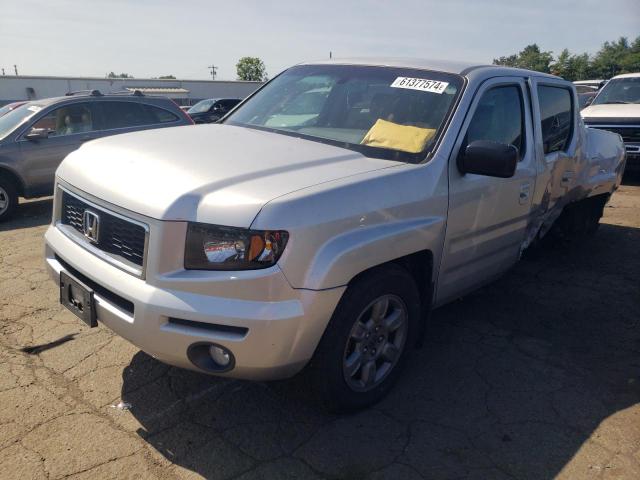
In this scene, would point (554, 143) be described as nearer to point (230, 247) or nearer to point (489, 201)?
Answer: point (489, 201)

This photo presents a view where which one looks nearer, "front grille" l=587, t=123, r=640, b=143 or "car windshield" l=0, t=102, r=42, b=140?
"car windshield" l=0, t=102, r=42, b=140

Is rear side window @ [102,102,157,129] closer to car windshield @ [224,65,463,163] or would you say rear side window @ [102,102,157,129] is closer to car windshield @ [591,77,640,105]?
car windshield @ [224,65,463,163]

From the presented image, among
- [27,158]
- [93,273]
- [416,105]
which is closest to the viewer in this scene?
[93,273]

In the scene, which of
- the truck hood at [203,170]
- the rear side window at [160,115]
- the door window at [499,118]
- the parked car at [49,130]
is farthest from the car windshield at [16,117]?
the door window at [499,118]

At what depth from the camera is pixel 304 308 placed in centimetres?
246

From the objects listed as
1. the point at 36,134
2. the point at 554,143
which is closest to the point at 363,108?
the point at 554,143

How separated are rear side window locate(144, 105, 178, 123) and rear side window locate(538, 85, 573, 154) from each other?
6.08m

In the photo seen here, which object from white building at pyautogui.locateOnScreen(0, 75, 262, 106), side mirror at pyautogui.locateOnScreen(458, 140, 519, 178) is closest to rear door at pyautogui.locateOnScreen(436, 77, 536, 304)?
side mirror at pyautogui.locateOnScreen(458, 140, 519, 178)

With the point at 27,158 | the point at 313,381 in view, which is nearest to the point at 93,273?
the point at 313,381

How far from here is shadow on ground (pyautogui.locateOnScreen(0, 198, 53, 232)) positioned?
721cm

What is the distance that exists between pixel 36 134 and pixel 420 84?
6.13m

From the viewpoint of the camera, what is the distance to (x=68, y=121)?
8.06 metres

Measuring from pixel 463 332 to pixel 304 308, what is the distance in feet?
6.82

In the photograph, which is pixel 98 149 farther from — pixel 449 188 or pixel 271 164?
pixel 449 188
